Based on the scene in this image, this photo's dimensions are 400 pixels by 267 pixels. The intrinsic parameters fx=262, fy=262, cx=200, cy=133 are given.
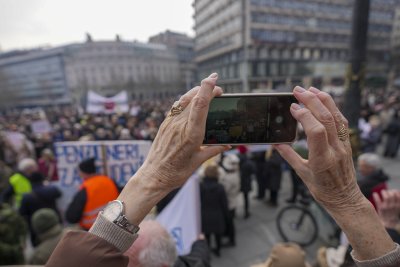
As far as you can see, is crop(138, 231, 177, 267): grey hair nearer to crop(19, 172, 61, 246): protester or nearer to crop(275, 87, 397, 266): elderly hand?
crop(275, 87, 397, 266): elderly hand

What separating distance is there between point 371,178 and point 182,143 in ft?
10.4

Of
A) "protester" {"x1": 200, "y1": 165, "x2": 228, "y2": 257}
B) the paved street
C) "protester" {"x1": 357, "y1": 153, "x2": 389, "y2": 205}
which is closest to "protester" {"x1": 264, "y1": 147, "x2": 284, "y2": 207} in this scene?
the paved street

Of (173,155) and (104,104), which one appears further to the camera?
(104,104)

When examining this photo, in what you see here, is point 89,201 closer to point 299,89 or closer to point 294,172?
point 299,89

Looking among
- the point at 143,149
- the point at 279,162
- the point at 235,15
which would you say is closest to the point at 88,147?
the point at 143,149

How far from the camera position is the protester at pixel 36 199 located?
3.63 m

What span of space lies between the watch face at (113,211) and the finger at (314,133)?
66cm

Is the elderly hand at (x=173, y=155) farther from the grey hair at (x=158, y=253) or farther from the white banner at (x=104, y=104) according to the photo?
the white banner at (x=104, y=104)

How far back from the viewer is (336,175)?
0.89 m

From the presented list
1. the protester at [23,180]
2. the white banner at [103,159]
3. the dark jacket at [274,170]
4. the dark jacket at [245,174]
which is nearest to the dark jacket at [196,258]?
the white banner at [103,159]

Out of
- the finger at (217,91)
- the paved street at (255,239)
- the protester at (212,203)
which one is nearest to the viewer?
the finger at (217,91)

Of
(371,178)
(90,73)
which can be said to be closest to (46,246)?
(371,178)

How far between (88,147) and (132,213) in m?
3.96

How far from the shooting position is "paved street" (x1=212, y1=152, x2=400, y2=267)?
4.12 meters
